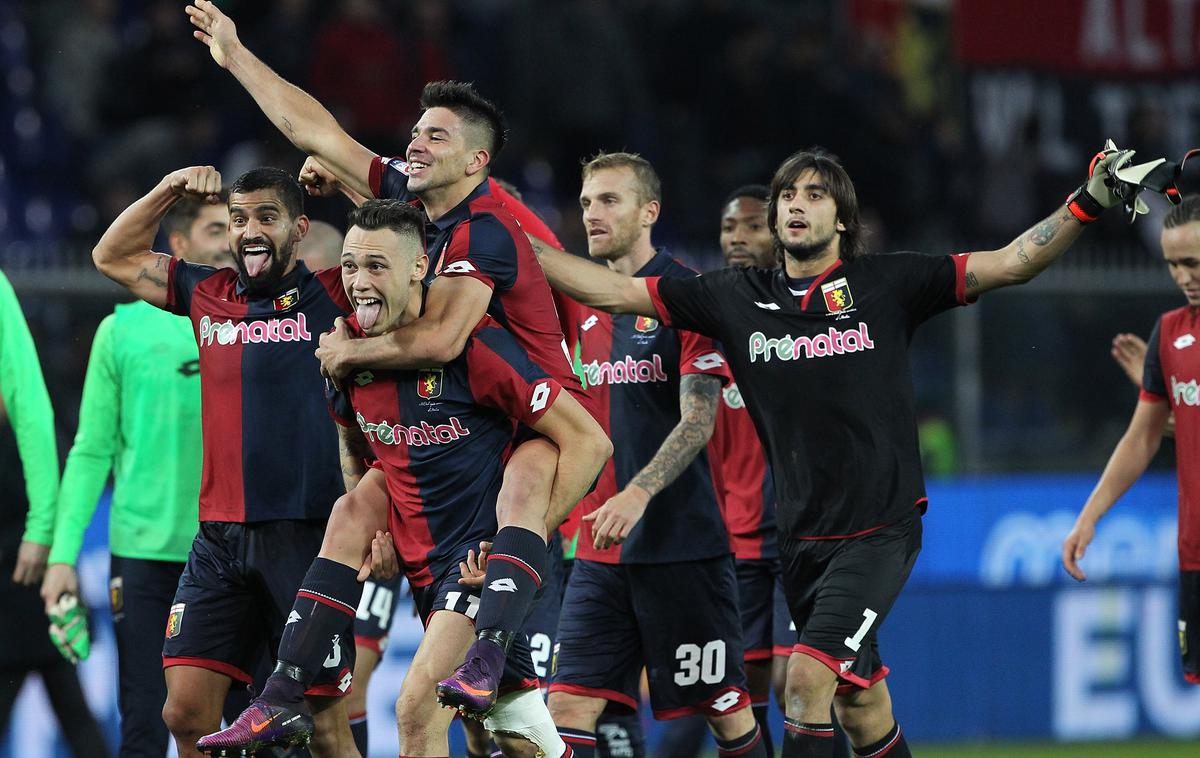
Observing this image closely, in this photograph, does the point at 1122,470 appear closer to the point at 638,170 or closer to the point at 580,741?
the point at 638,170

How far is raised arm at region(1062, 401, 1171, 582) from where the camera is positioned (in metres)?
7.63

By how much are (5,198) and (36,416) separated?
6.18 m

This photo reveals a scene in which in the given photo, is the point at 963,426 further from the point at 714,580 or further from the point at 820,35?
the point at 820,35

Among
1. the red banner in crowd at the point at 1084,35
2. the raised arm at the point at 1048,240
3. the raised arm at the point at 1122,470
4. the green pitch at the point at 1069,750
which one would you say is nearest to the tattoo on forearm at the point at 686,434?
the raised arm at the point at 1048,240

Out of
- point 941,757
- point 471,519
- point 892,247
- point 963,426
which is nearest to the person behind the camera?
point 471,519

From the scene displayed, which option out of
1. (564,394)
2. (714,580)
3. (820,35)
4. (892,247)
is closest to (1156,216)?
(892,247)

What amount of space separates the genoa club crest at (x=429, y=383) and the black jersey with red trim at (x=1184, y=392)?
343 centimetres

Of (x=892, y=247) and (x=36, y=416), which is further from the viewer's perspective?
(x=892, y=247)

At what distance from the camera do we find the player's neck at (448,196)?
20.8ft

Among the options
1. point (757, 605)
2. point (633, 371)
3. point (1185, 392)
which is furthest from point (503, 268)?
point (1185, 392)

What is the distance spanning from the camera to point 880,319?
6.55m

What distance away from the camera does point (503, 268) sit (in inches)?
238

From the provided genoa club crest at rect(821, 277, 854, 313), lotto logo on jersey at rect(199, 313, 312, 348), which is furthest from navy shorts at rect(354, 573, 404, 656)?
genoa club crest at rect(821, 277, 854, 313)

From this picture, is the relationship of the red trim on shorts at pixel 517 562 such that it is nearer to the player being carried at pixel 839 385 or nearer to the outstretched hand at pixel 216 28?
the player being carried at pixel 839 385
